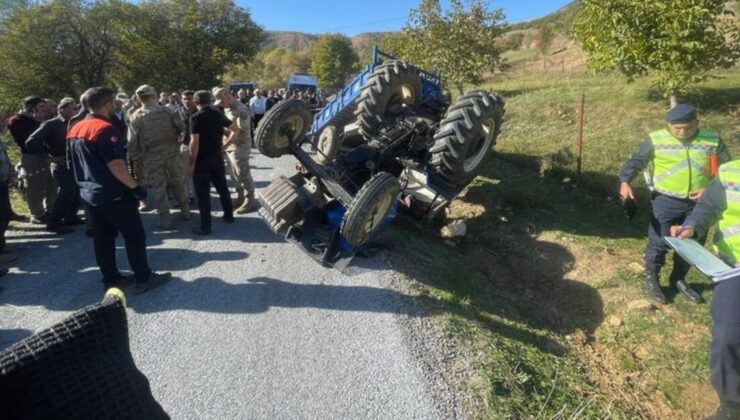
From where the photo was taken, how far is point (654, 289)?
171 inches

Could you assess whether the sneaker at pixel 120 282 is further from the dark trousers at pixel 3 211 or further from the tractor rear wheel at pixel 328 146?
the tractor rear wheel at pixel 328 146

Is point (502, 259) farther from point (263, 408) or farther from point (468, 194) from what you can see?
point (263, 408)

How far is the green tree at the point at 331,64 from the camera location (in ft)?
192

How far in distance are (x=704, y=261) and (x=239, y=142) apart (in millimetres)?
5260

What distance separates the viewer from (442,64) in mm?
17766

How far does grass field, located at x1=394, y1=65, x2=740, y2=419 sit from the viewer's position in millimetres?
3141

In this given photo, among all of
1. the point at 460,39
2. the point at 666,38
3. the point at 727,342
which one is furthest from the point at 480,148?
the point at 460,39

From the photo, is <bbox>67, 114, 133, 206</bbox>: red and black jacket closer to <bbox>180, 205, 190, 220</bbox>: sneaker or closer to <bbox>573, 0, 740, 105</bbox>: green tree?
<bbox>180, 205, 190, 220</bbox>: sneaker

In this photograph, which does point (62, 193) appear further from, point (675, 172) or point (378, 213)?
point (675, 172)

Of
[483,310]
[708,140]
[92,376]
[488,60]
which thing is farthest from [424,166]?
[488,60]

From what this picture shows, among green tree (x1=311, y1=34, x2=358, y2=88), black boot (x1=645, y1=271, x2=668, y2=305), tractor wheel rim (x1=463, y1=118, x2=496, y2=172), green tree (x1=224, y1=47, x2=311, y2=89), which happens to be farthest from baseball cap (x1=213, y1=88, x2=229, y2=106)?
green tree (x1=311, y1=34, x2=358, y2=88)

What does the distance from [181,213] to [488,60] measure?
15.0 meters

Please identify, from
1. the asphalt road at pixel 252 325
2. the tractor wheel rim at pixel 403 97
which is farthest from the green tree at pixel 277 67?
the asphalt road at pixel 252 325

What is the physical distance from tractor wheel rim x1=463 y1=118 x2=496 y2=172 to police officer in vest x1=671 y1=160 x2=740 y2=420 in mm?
2666
